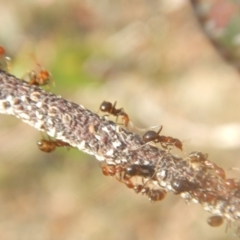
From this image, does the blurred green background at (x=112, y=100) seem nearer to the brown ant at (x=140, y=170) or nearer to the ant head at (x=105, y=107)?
the ant head at (x=105, y=107)

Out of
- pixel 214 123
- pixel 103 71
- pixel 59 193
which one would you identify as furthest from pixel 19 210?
pixel 214 123

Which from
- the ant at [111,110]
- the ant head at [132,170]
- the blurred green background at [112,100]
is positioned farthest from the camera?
the blurred green background at [112,100]

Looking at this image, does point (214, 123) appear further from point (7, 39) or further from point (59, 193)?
point (7, 39)

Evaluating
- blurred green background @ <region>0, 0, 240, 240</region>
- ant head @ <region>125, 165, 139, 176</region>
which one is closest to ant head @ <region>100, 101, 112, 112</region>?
ant head @ <region>125, 165, 139, 176</region>

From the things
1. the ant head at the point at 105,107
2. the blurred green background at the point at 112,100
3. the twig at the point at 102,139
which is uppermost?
the blurred green background at the point at 112,100

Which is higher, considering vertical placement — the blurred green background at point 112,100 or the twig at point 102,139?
the blurred green background at point 112,100

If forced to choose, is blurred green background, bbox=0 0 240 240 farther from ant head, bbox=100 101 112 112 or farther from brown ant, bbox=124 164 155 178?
brown ant, bbox=124 164 155 178

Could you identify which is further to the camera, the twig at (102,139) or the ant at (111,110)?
the ant at (111,110)

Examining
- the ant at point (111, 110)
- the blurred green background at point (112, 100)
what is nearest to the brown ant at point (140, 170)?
the ant at point (111, 110)

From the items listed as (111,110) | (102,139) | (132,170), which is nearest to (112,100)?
(111,110)

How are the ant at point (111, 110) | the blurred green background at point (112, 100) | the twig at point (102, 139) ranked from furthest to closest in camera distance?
the blurred green background at point (112, 100), the ant at point (111, 110), the twig at point (102, 139)
